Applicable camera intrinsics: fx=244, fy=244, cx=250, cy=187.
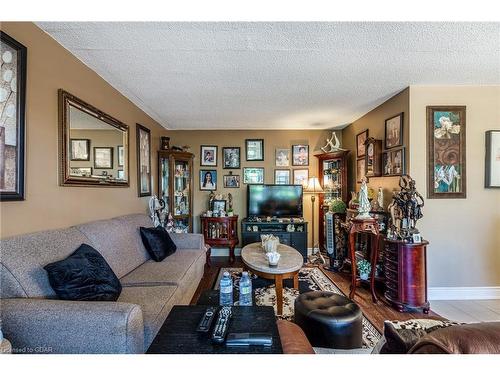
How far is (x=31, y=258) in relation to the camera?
1.44 m

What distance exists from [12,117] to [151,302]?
4.87 feet

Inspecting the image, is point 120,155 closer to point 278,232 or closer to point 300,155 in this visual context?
point 278,232

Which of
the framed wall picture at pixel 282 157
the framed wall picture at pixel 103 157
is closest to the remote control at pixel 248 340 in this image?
the framed wall picture at pixel 103 157

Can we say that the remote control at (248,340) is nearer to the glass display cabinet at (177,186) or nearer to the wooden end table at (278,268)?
the wooden end table at (278,268)

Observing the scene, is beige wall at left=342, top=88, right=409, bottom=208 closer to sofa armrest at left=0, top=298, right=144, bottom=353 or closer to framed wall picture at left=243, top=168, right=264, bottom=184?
framed wall picture at left=243, top=168, right=264, bottom=184

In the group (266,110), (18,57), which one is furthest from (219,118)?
(18,57)

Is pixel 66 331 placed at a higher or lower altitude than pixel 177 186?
lower

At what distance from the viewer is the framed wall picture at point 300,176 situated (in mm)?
4914

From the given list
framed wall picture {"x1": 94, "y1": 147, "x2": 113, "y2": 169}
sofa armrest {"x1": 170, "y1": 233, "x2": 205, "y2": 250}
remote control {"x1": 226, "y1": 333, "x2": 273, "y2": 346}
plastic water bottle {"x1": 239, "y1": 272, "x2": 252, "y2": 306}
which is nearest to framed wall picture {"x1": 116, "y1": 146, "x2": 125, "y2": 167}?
framed wall picture {"x1": 94, "y1": 147, "x2": 113, "y2": 169}

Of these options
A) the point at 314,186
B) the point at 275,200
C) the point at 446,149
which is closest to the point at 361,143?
the point at 314,186

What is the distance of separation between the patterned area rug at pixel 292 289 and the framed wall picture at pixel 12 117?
2.26 metres

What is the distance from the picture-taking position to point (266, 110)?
3695 millimetres
